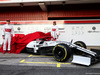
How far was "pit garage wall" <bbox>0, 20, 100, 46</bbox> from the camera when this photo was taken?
8844mm

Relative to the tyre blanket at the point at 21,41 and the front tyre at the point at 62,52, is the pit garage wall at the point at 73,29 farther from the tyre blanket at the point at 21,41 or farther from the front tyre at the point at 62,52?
the front tyre at the point at 62,52

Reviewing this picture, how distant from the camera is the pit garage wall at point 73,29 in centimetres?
884

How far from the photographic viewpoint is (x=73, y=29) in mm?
9047

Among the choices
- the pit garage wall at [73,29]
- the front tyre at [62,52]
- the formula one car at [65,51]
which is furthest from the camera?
the pit garage wall at [73,29]

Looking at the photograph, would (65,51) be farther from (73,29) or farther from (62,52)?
(73,29)

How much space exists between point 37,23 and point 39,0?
225 cm

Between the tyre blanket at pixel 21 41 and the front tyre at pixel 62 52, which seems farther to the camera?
the tyre blanket at pixel 21 41

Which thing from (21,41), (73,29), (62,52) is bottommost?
(62,52)

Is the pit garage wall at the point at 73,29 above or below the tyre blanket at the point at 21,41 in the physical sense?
above

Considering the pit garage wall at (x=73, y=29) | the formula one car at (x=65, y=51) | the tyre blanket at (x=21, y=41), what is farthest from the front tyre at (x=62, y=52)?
the pit garage wall at (x=73, y=29)

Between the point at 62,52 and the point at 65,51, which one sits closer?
the point at 65,51

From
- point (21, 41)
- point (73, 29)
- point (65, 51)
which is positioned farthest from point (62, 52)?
point (73, 29)

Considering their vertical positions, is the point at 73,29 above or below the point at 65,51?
above

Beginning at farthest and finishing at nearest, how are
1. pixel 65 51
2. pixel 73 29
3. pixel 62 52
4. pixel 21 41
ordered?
1. pixel 73 29
2. pixel 21 41
3. pixel 62 52
4. pixel 65 51
